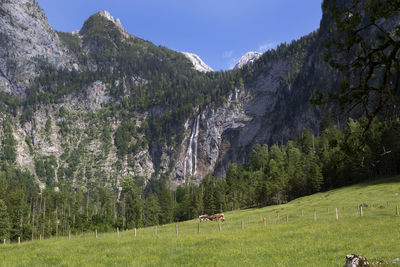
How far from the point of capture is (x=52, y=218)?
126m

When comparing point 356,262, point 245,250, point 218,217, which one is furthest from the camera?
point 218,217

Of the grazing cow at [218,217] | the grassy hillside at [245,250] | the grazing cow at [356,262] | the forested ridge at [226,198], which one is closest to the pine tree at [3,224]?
the forested ridge at [226,198]

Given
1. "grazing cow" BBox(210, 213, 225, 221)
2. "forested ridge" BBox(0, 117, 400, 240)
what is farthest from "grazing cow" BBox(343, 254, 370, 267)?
"forested ridge" BBox(0, 117, 400, 240)

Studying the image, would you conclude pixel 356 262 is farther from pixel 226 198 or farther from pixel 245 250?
pixel 226 198

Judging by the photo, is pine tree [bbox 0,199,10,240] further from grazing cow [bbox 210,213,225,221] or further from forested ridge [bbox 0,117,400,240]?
grazing cow [bbox 210,213,225,221]

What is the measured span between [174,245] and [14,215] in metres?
94.2

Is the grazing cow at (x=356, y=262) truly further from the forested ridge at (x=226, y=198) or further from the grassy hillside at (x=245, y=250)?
the forested ridge at (x=226, y=198)

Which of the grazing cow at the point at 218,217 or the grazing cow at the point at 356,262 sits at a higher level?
the grazing cow at the point at 356,262

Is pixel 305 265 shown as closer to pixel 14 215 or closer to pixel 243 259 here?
pixel 243 259

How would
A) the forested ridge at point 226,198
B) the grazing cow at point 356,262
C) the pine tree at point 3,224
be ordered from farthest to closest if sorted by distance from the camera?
1. the forested ridge at point 226,198
2. the pine tree at point 3,224
3. the grazing cow at point 356,262

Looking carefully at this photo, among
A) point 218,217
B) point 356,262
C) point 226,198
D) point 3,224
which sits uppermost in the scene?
point 356,262

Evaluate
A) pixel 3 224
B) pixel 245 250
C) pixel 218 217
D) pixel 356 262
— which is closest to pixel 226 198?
pixel 218 217

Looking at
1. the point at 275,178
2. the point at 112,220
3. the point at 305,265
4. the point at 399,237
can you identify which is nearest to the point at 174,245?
the point at 305,265

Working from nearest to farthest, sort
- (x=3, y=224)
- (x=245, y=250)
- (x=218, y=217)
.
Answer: (x=245, y=250)
(x=218, y=217)
(x=3, y=224)
